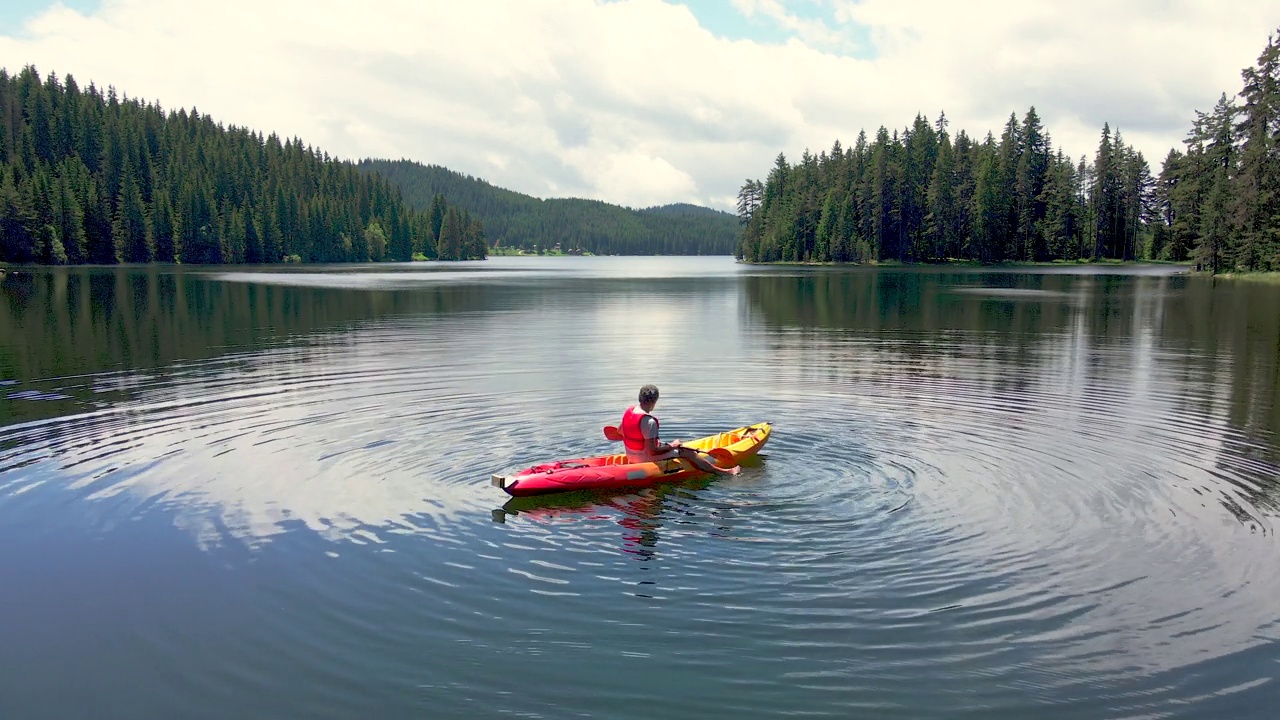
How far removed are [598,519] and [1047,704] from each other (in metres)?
7.32

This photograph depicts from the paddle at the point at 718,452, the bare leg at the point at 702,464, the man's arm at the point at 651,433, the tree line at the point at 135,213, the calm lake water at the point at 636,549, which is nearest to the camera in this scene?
the calm lake water at the point at 636,549

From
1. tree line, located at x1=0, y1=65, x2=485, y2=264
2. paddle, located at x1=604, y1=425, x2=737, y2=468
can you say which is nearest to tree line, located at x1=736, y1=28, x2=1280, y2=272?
tree line, located at x1=0, y1=65, x2=485, y2=264

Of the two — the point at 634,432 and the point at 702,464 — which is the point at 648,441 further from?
the point at 702,464

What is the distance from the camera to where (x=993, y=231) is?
14775cm

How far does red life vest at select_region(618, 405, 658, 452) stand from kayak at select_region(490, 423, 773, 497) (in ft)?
0.95

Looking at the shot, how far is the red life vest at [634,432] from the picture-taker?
15.9m

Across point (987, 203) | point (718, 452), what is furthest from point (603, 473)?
point (987, 203)

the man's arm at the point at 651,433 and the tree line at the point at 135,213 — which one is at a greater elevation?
the tree line at the point at 135,213

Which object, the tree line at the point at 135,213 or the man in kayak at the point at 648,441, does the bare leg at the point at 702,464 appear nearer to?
the man in kayak at the point at 648,441

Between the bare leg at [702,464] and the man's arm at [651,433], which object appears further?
the bare leg at [702,464]

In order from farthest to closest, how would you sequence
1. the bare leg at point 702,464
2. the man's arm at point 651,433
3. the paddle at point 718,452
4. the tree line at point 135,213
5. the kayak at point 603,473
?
the tree line at point 135,213 → the paddle at point 718,452 → the bare leg at point 702,464 → the man's arm at point 651,433 → the kayak at point 603,473

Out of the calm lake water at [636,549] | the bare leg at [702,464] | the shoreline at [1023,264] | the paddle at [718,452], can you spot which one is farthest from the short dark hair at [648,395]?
the shoreline at [1023,264]

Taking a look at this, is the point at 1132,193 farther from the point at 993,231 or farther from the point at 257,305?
the point at 257,305

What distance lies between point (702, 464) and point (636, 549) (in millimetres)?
4178
